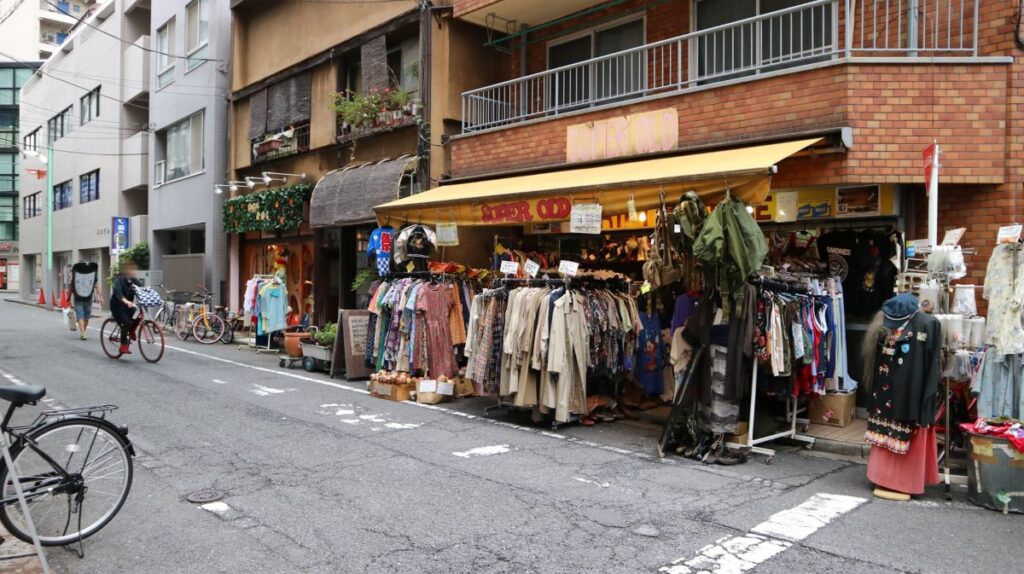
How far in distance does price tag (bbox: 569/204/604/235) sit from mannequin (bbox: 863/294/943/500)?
12.0 feet

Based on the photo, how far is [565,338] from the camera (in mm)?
8312

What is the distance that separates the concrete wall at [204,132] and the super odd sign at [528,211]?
14065 mm

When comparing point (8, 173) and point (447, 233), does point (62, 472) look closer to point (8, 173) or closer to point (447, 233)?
point (447, 233)

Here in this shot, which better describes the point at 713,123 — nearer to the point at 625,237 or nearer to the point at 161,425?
the point at 625,237

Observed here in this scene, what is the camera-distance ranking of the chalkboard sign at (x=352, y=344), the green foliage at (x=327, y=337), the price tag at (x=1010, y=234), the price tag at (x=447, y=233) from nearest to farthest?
the price tag at (x=1010, y=234), the price tag at (x=447, y=233), the chalkboard sign at (x=352, y=344), the green foliage at (x=327, y=337)

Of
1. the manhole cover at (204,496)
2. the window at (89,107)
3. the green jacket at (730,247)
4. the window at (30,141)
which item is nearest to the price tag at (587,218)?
the green jacket at (730,247)

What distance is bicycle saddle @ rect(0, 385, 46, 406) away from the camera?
4.25 meters

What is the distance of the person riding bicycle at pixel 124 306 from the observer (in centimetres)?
1359

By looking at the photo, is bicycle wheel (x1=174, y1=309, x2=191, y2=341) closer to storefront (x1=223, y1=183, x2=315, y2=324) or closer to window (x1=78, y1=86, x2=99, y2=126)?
storefront (x1=223, y1=183, x2=315, y2=324)

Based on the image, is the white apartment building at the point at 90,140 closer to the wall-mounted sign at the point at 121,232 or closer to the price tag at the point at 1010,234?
the wall-mounted sign at the point at 121,232

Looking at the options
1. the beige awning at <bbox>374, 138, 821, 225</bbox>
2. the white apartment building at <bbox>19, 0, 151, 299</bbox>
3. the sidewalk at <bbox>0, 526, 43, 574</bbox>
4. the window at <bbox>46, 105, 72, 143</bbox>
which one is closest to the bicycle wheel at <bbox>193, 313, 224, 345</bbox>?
the beige awning at <bbox>374, 138, 821, 225</bbox>

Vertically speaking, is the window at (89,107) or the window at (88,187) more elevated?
the window at (89,107)

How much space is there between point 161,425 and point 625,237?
24.8 ft

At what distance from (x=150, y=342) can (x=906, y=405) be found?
13.1 meters
